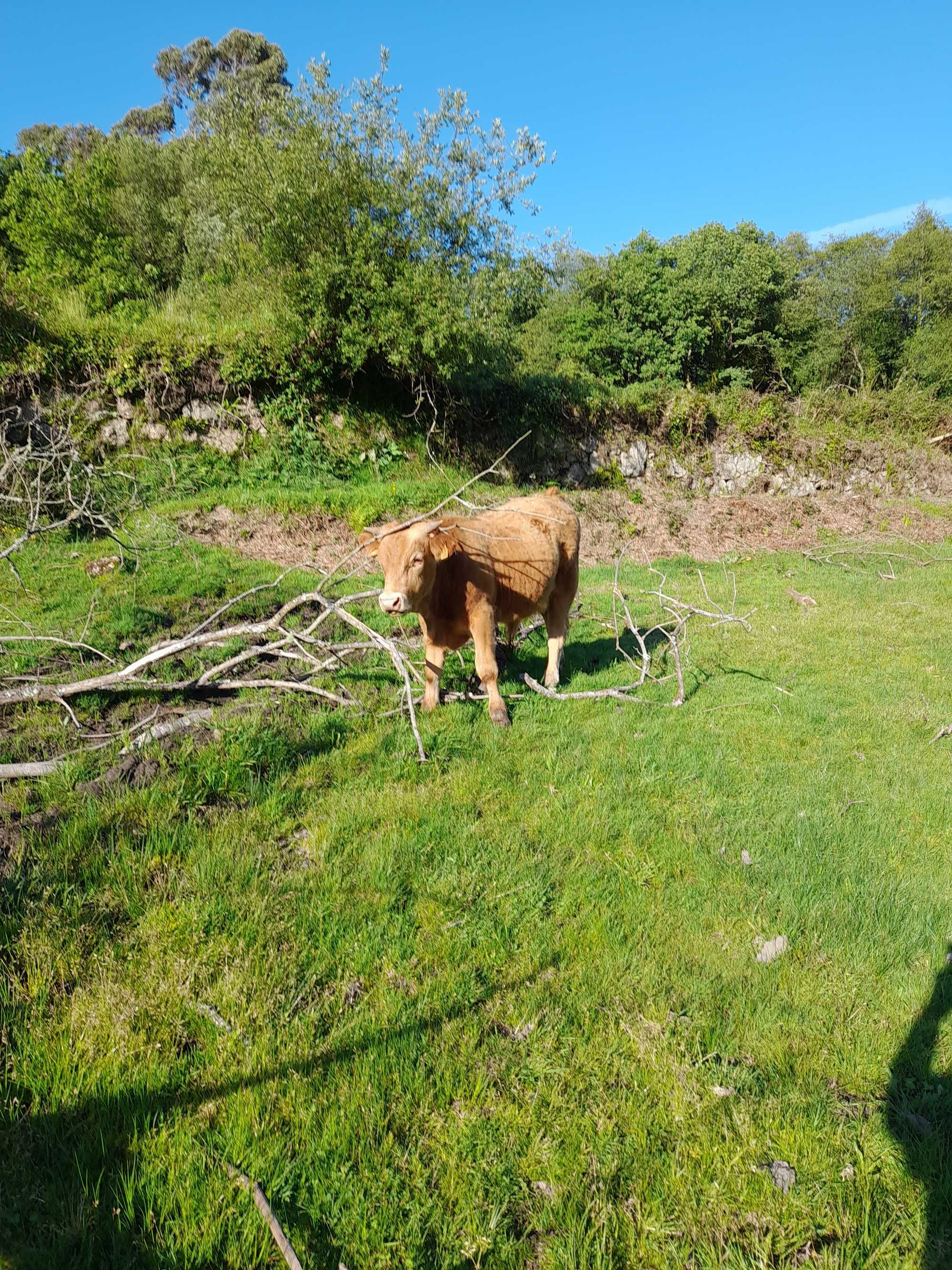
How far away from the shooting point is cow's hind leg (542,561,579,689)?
817cm

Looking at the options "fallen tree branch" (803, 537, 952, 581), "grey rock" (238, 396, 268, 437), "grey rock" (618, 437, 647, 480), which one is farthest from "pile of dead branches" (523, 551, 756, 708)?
"grey rock" (618, 437, 647, 480)

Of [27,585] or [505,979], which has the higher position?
[27,585]

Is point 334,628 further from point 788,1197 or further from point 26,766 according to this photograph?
point 788,1197

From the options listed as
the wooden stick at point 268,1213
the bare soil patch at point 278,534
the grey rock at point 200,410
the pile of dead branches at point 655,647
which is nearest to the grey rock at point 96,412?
the grey rock at point 200,410

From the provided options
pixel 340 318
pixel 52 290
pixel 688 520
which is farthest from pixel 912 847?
pixel 52 290

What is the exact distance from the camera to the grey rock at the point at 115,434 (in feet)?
53.8

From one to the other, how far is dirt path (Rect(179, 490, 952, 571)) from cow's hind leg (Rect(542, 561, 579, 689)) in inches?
284

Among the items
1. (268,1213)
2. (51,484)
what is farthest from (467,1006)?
(51,484)

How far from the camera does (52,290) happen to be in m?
18.0

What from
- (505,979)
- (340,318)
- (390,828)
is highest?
(340,318)

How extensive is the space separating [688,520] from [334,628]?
17.1 metres

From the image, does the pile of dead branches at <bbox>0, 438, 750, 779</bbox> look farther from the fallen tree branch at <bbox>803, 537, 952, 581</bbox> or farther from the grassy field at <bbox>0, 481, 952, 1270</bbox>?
the fallen tree branch at <bbox>803, 537, 952, 581</bbox>

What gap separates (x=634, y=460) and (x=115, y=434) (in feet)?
57.1

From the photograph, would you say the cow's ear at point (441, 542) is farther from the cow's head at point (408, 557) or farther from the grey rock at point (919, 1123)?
the grey rock at point (919, 1123)
